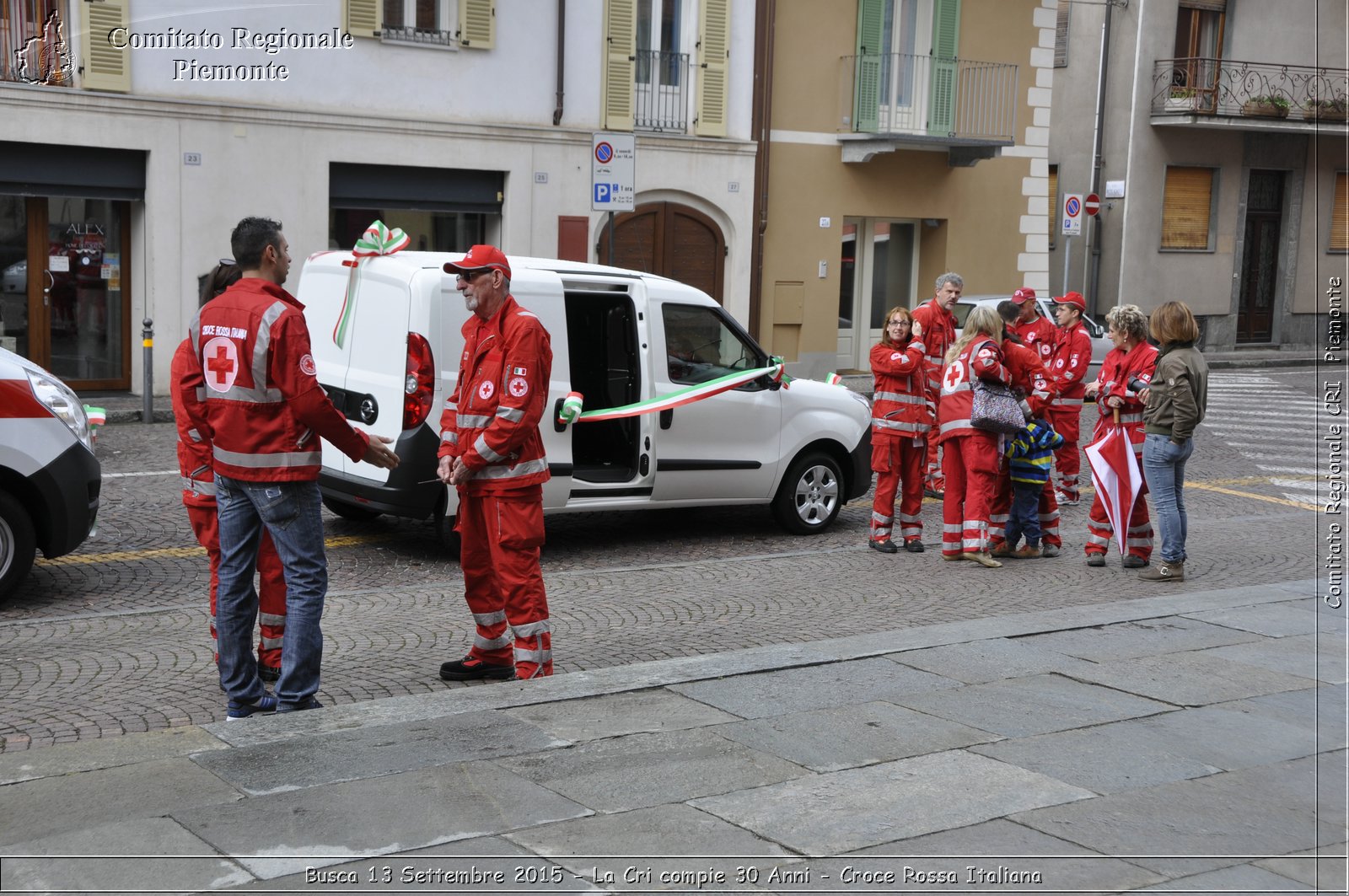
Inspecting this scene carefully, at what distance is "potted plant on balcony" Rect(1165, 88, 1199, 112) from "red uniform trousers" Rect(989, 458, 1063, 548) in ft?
74.2

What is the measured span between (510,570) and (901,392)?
15.1 feet

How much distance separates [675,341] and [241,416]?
5.09 metres

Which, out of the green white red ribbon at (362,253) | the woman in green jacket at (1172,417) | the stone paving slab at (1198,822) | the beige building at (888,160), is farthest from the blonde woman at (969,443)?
the beige building at (888,160)

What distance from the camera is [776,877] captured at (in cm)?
418

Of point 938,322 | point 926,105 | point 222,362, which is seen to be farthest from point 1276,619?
point 926,105

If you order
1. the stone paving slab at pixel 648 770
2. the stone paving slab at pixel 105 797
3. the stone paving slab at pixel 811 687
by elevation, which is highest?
the stone paving slab at pixel 105 797

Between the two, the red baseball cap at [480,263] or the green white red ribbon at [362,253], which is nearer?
the red baseball cap at [480,263]

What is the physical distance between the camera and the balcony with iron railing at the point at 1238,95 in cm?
3055

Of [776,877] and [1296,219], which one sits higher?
[1296,219]

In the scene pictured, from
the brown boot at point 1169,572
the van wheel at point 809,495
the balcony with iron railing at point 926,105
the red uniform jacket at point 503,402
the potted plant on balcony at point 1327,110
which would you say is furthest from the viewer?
the potted plant on balcony at point 1327,110

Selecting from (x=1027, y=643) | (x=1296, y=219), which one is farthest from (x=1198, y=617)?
(x=1296, y=219)

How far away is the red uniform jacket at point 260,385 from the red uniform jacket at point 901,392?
534 cm

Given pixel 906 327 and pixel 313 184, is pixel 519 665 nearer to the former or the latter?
pixel 906 327

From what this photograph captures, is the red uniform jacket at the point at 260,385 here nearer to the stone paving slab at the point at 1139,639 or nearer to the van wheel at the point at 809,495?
the stone paving slab at the point at 1139,639
